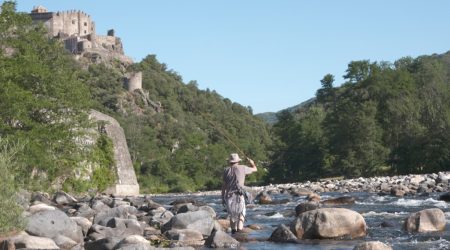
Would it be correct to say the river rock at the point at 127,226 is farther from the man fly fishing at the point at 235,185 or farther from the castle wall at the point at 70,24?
the castle wall at the point at 70,24

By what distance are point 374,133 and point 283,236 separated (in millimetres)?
50807

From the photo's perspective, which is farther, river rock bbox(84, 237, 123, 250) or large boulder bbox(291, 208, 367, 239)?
large boulder bbox(291, 208, 367, 239)

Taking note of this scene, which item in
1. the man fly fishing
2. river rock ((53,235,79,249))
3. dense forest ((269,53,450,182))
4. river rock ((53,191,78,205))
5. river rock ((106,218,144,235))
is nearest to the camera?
river rock ((53,235,79,249))

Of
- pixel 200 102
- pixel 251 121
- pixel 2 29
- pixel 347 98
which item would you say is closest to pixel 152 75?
pixel 200 102

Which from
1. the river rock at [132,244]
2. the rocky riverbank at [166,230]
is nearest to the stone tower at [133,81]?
the rocky riverbank at [166,230]

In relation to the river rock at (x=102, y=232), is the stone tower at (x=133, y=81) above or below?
above

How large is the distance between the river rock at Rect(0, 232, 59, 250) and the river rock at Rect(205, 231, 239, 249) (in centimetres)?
278

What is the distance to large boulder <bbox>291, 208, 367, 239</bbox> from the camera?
12602 mm

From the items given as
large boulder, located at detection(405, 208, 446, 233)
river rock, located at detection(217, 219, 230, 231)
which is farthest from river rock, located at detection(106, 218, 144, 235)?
large boulder, located at detection(405, 208, 446, 233)

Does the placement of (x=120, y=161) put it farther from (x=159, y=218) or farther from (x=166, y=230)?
(x=166, y=230)

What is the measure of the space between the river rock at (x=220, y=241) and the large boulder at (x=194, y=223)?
4.29 feet

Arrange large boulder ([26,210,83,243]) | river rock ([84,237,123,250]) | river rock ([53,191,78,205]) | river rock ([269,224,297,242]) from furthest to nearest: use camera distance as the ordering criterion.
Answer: river rock ([53,191,78,205]), river rock ([269,224,297,242]), large boulder ([26,210,83,243]), river rock ([84,237,123,250])

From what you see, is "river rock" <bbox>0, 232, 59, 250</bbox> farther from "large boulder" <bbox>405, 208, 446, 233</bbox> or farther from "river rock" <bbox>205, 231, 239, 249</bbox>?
"large boulder" <bbox>405, 208, 446, 233</bbox>

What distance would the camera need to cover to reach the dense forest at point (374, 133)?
178 feet
